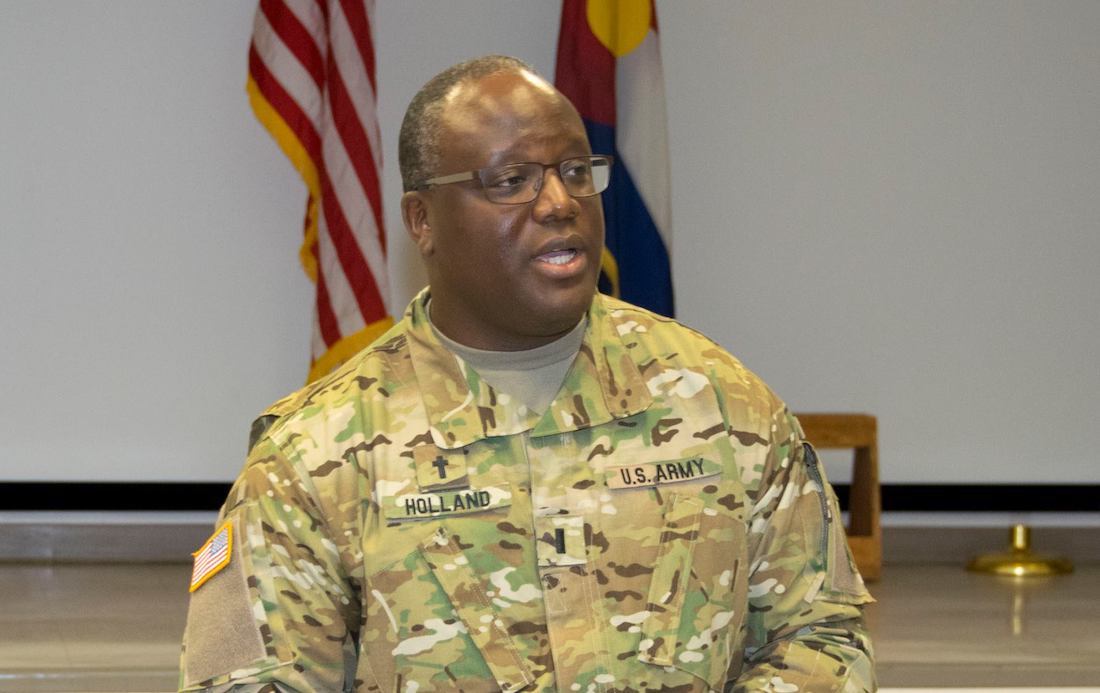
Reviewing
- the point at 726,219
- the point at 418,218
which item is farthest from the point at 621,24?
the point at 418,218

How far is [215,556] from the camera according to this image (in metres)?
1.75

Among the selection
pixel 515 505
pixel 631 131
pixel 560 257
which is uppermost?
pixel 631 131

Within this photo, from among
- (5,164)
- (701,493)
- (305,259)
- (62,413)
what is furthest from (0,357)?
(701,493)

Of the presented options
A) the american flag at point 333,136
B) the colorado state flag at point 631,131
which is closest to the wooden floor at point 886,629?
the american flag at point 333,136

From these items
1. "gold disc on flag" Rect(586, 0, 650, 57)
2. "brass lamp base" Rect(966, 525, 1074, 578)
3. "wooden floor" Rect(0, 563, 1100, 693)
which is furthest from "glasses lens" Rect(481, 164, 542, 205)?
"brass lamp base" Rect(966, 525, 1074, 578)

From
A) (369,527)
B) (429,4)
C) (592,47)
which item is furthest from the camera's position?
(429,4)

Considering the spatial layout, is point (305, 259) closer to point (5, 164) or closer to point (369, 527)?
point (5, 164)

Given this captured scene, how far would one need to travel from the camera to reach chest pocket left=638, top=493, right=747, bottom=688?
5.78 ft

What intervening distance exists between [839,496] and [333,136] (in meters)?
1.93

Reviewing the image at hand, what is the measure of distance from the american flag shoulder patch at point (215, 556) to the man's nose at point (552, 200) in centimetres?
50

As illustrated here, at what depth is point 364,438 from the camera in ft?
5.87

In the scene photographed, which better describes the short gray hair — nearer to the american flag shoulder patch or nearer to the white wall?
the american flag shoulder patch

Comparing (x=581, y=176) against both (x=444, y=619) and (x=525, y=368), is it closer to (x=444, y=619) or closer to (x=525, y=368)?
(x=525, y=368)

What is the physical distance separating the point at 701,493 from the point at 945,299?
10.9 feet
